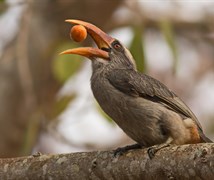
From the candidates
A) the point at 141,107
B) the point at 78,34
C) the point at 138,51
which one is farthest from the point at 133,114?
the point at 138,51

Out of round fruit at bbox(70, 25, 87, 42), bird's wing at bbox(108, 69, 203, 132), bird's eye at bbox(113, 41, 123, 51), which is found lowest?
bird's wing at bbox(108, 69, 203, 132)

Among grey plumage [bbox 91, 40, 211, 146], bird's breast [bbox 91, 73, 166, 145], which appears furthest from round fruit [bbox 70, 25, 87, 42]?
bird's breast [bbox 91, 73, 166, 145]

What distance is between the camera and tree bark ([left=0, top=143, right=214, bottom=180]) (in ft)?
13.0

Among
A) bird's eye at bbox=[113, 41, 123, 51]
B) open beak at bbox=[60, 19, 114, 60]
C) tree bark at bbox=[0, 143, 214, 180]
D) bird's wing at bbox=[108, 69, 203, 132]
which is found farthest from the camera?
bird's eye at bbox=[113, 41, 123, 51]

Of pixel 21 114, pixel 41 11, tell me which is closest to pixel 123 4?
pixel 41 11

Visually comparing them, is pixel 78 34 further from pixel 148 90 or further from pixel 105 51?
pixel 148 90

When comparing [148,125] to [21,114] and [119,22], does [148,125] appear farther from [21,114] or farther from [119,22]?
[119,22]

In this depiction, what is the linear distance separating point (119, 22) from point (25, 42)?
167 centimetres

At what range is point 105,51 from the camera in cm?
561

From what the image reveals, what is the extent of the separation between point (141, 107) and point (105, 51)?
715mm

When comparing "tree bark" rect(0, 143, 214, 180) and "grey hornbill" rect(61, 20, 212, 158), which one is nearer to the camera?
"tree bark" rect(0, 143, 214, 180)

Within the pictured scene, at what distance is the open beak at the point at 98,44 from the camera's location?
5.39 metres

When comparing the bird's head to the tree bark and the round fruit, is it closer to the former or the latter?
the round fruit

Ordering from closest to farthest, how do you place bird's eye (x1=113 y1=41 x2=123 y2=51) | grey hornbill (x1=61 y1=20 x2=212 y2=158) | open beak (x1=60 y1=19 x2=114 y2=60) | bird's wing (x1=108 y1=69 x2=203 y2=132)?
grey hornbill (x1=61 y1=20 x2=212 y2=158) < bird's wing (x1=108 y1=69 x2=203 y2=132) < open beak (x1=60 y1=19 x2=114 y2=60) < bird's eye (x1=113 y1=41 x2=123 y2=51)
